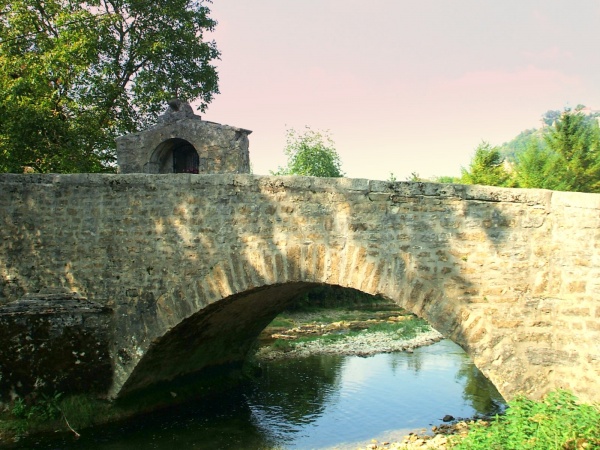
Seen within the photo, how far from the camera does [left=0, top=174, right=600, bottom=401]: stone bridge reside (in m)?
6.13

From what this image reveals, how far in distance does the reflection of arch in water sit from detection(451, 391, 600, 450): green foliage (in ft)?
23.2

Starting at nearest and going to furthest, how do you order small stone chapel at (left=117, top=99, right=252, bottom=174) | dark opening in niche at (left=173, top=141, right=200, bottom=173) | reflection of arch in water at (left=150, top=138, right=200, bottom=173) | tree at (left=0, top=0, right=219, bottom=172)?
small stone chapel at (left=117, top=99, right=252, bottom=174)
reflection of arch in water at (left=150, top=138, right=200, bottom=173)
dark opening in niche at (left=173, top=141, right=200, bottom=173)
tree at (left=0, top=0, right=219, bottom=172)

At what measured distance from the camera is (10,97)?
1291 cm

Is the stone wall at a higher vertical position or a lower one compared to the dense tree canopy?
lower

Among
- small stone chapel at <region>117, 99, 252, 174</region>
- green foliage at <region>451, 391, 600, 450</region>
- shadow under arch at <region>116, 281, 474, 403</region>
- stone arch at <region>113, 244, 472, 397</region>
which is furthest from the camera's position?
small stone chapel at <region>117, 99, 252, 174</region>

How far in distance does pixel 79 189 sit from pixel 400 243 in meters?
4.45

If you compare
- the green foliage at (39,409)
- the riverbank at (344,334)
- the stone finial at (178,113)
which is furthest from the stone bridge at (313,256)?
the riverbank at (344,334)

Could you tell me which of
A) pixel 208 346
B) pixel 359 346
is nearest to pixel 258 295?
pixel 208 346

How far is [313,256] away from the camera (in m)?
6.81

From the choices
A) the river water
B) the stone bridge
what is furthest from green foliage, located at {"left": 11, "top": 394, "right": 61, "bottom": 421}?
the stone bridge

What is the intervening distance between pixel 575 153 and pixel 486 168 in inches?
98.7

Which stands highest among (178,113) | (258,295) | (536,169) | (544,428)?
(178,113)

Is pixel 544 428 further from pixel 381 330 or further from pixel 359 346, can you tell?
pixel 381 330

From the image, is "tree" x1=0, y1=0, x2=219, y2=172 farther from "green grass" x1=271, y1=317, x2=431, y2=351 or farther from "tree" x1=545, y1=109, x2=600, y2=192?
"tree" x1=545, y1=109, x2=600, y2=192
